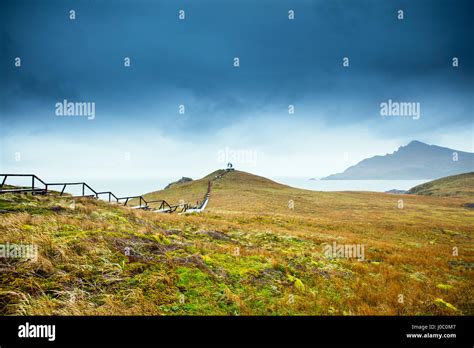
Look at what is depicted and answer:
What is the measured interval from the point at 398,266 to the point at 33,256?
14748 millimetres

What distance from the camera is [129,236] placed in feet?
27.8

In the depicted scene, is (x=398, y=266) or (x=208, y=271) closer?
(x=208, y=271)

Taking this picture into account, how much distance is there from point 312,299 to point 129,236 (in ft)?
22.4

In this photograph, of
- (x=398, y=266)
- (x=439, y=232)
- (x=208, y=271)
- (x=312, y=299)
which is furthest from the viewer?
(x=439, y=232)

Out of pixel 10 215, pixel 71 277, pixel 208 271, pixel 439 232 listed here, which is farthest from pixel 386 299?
pixel 439 232
